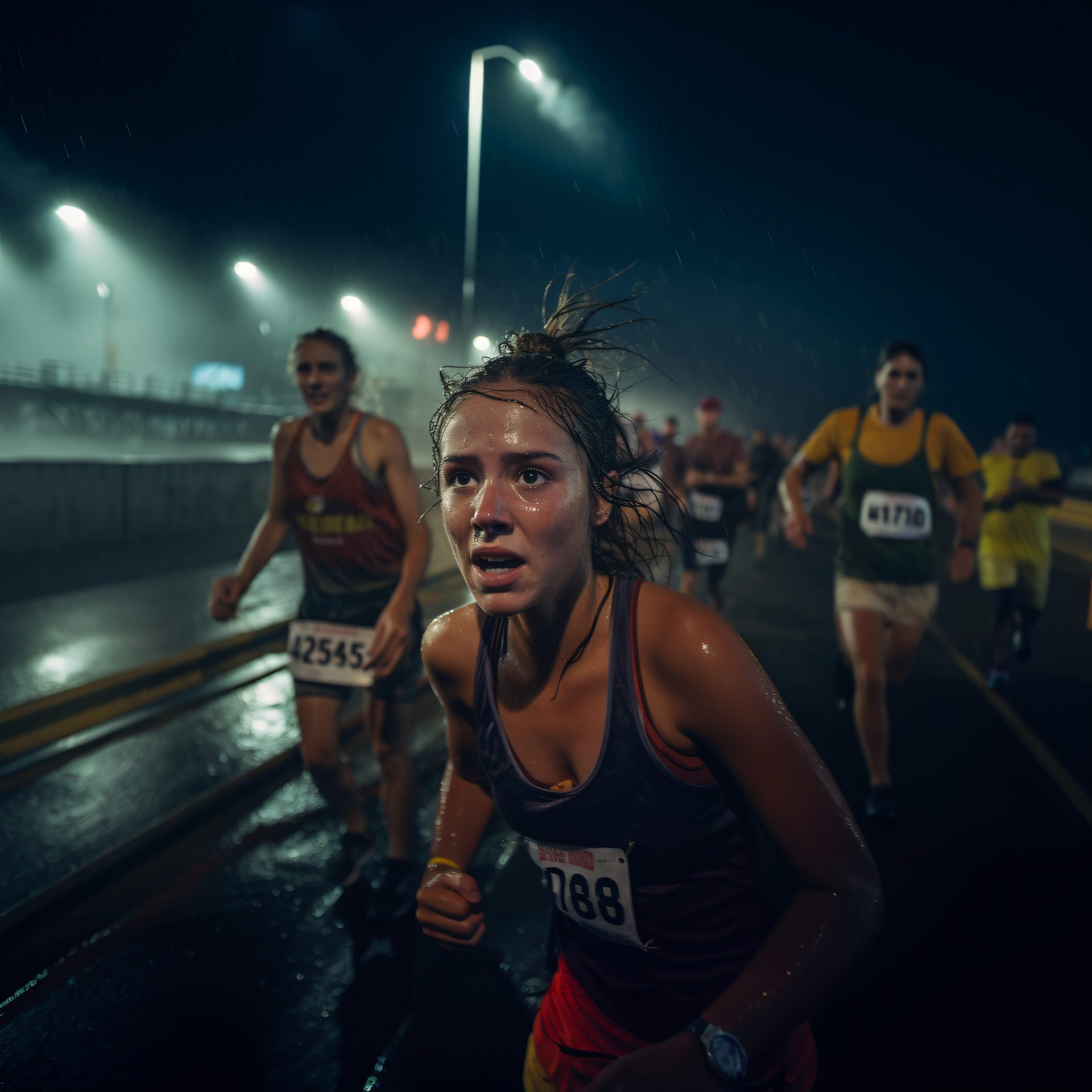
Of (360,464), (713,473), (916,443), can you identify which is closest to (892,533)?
(916,443)

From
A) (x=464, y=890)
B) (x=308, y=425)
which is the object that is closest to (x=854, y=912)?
(x=464, y=890)

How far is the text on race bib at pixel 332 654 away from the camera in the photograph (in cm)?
331

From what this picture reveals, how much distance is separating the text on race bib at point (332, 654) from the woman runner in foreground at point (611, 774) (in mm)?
1626

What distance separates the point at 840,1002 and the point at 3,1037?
9.50 feet

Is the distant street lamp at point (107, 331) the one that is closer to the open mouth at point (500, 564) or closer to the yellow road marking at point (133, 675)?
the yellow road marking at point (133, 675)

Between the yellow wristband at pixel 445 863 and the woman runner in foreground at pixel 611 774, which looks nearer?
the woman runner in foreground at pixel 611 774

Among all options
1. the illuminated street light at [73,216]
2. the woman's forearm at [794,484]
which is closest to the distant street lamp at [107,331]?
the illuminated street light at [73,216]

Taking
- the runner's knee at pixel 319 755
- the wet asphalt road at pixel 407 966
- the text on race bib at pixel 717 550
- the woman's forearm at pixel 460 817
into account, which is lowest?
the wet asphalt road at pixel 407 966

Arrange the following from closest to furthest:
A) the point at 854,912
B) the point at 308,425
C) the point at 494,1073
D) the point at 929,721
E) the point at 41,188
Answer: the point at 854,912, the point at 494,1073, the point at 308,425, the point at 929,721, the point at 41,188

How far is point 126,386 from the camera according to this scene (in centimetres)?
4528

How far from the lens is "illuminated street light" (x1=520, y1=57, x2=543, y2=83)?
13523 mm

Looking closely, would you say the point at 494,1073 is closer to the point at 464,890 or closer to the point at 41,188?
the point at 464,890

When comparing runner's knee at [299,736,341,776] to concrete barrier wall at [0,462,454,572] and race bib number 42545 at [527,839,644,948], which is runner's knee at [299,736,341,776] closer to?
race bib number 42545 at [527,839,644,948]

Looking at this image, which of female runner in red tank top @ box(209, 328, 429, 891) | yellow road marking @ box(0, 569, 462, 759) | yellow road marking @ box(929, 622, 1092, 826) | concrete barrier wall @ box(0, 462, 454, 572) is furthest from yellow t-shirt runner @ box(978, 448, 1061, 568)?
yellow road marking @ box(0, 569, 462, 759)
